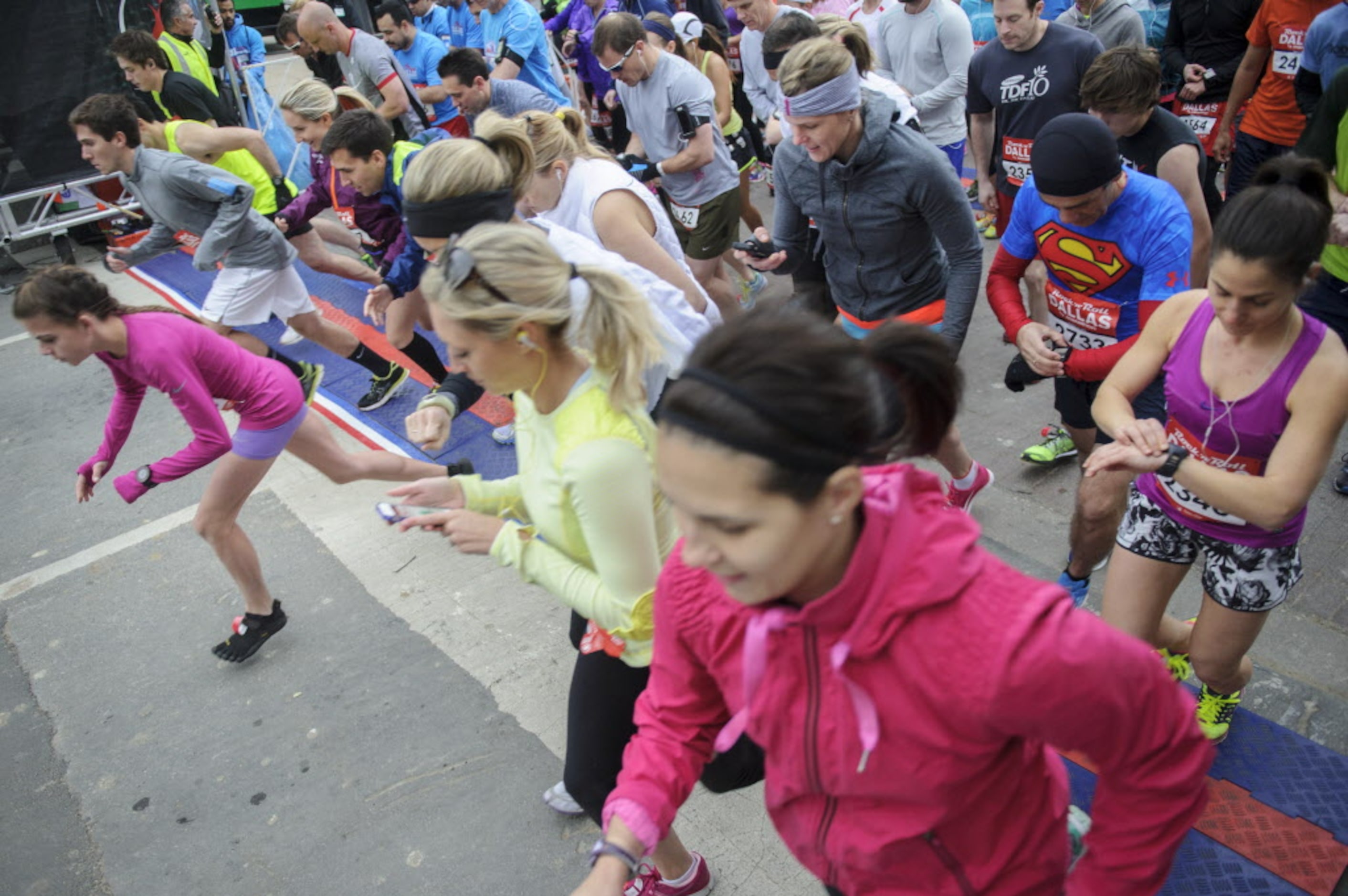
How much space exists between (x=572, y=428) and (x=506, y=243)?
487 millimetres

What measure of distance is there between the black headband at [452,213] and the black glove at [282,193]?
4.88 metres

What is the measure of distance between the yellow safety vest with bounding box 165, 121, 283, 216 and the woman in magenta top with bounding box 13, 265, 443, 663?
3.35 metres

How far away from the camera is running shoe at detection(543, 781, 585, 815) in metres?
3.32

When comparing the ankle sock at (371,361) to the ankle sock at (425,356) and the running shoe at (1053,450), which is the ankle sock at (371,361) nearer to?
the ankle sock at (425,356)

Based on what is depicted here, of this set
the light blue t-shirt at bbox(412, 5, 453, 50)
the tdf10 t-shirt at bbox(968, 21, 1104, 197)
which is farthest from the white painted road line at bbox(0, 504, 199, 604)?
the light blue t-shirt at bbox(412, 5, 453, 50)

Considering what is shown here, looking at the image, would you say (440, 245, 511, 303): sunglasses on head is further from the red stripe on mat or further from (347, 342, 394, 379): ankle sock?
(347, 342, 394, 379): ankle sock

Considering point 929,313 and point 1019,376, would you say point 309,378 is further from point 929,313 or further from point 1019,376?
point 1019,376

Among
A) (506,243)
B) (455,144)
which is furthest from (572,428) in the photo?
(455,144)

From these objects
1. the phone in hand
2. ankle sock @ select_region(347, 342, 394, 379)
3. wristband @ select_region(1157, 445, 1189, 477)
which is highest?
wristband @ select_region(1157, 445, 1189, 477)

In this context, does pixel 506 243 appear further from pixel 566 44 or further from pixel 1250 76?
pixel 566 44

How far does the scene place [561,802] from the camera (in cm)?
334

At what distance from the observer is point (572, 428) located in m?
2.16

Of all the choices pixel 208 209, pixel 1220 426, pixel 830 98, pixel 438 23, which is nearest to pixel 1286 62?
pixel 830 98

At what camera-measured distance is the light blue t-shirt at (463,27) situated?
32.8ft
